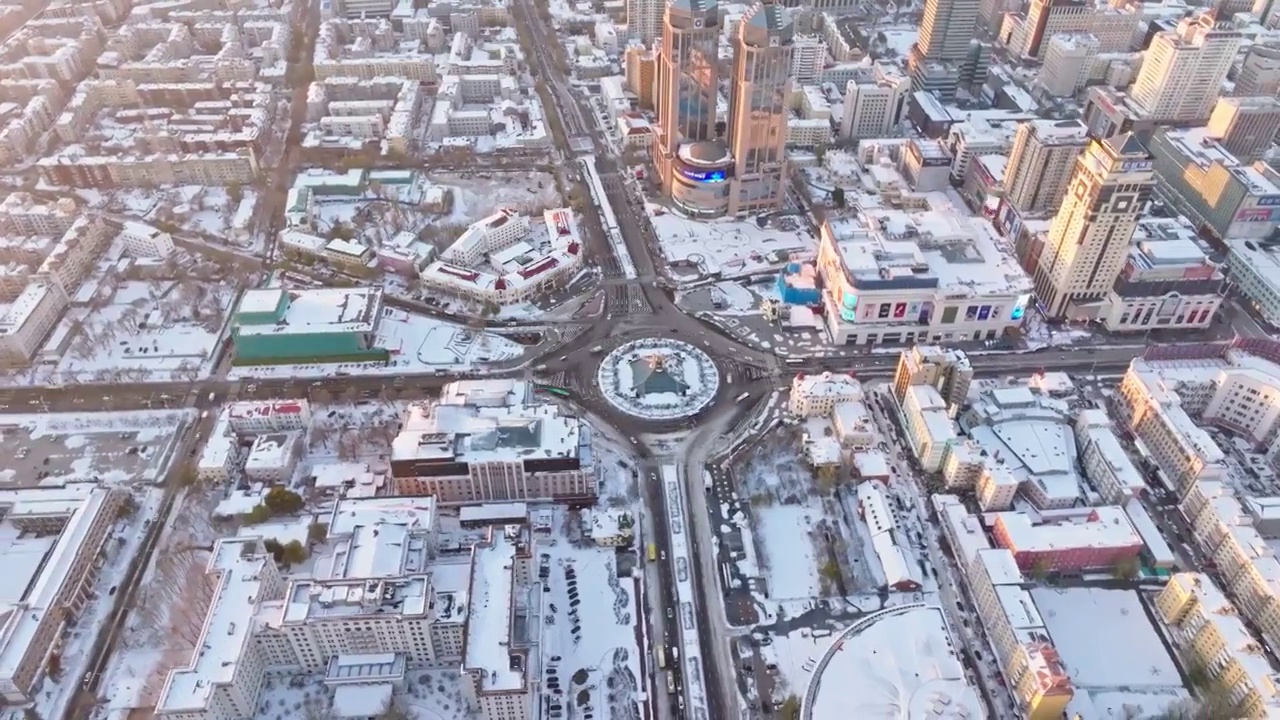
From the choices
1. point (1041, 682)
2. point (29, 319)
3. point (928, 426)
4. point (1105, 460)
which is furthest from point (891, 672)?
point (29, 319)

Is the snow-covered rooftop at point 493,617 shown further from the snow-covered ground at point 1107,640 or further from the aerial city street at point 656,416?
the snow-covered ground at point 1107,640

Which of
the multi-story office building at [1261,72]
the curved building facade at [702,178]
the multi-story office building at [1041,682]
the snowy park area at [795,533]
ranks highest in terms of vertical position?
the multi-story office building at [1261,72]

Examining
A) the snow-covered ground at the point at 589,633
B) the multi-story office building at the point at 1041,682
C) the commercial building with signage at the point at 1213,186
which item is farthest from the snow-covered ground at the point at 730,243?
the multi-story office building at the point at 1041,682

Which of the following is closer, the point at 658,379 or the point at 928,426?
the point at 928,426

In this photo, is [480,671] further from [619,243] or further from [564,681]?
[619,243]

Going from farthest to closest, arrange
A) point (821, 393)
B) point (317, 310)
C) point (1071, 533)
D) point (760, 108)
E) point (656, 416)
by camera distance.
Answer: point (760, 108) → point (317, 310) → point (656, 416) → point (821, 393) → point (1071, 533)

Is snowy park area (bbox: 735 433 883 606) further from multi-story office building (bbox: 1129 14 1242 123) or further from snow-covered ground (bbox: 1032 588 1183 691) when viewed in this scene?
multi-story office building (bbox: 1129 14 1242 123)

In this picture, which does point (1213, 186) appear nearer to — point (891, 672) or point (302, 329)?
point (891, 672)
